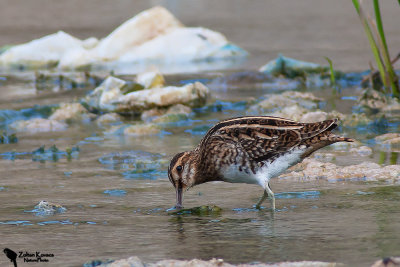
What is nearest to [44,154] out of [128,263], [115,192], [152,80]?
[115,192]

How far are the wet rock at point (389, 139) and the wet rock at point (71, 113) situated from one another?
4.43 meters

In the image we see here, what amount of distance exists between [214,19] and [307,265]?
1616 cm

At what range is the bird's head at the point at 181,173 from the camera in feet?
22.1

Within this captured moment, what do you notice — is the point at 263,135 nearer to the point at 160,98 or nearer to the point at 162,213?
the point at 162,213

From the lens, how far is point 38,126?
10.7m

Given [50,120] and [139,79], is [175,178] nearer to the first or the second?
[50,120]

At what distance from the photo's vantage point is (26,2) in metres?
22.7

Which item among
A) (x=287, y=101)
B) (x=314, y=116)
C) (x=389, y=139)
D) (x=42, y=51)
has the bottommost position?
(x=389, y=139)

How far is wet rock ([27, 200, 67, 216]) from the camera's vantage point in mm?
6398

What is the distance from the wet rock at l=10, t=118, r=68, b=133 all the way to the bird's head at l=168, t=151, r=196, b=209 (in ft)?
13.3

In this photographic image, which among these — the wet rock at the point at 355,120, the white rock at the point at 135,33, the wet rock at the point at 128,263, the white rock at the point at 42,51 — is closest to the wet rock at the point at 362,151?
the wet rock at the point at 355,120

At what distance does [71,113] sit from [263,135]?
4999 mm

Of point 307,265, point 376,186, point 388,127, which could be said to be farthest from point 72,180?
point 388,127

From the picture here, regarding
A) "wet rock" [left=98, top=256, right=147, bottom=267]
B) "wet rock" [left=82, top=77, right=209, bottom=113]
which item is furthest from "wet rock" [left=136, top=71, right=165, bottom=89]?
"wet rock" [left=98, top=256, right=147, bottom=267]
